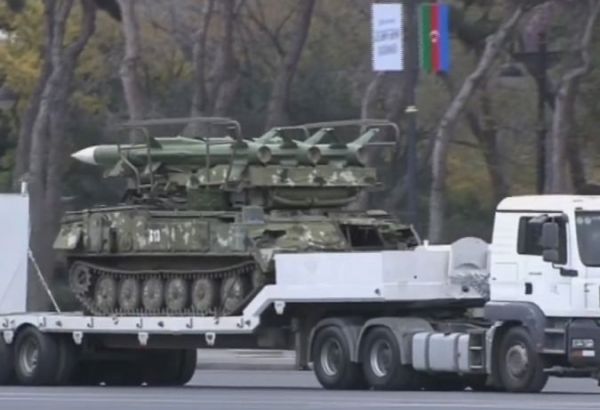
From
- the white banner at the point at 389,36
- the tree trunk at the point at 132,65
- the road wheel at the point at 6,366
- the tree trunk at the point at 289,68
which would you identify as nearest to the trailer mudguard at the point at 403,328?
the road wheel at the point at 6,366

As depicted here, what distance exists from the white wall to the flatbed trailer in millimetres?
946

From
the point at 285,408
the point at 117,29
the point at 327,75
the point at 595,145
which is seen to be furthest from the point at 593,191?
the point at 285,408

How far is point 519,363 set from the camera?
22.0 metres

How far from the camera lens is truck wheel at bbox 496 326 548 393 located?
Result: 71.3 feet

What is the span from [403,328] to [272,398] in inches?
106

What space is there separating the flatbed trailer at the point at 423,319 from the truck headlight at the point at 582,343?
0.04ft

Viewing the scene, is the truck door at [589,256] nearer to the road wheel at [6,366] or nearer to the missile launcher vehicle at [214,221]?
the missile launcher vehicle at [214,221]

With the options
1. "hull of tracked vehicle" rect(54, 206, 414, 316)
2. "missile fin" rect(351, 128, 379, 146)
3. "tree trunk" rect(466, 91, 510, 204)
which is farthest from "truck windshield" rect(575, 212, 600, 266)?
"tree trunk" rect(466, 91, 510, 204)

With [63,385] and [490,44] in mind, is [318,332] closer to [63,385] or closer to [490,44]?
[63,385]

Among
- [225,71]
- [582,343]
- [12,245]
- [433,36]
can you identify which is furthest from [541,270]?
[225,71]

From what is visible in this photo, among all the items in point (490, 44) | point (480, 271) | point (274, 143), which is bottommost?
point (480, 271)

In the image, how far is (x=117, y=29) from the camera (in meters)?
49.2

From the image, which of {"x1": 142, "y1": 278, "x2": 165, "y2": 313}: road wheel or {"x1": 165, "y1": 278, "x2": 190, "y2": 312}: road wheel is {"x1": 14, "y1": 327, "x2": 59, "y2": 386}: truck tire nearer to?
{"x1": 142, "y1": 278, "x2": 165, "y2": 313}: road wheel

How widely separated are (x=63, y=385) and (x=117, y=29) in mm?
24356
